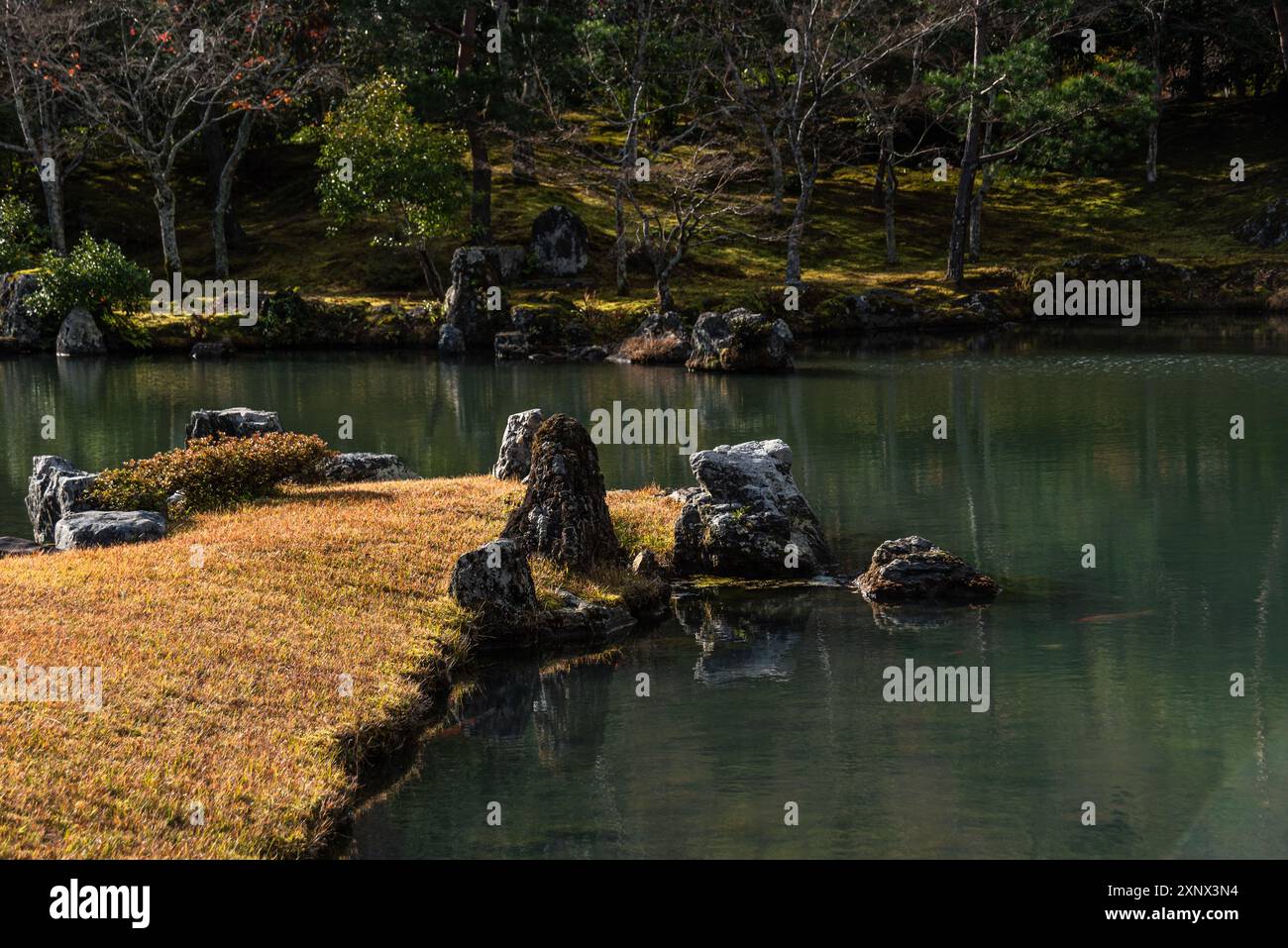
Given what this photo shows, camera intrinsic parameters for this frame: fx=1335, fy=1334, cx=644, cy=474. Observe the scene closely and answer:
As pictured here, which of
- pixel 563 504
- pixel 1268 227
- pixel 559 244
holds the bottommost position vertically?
pixel 563 504

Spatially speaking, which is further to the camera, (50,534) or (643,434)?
(643,434)

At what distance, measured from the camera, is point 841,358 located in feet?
178

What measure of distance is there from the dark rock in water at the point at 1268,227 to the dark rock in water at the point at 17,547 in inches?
2697

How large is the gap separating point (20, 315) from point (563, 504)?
47374 mm

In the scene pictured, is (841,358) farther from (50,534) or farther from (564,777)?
(564,777)

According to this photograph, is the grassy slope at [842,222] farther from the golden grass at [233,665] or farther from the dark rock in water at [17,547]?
the golden grass at [233,665]

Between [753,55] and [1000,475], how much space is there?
143ft

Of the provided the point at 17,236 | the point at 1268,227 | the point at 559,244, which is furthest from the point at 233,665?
the point at 1268,227

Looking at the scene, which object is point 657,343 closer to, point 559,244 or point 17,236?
point 559,244

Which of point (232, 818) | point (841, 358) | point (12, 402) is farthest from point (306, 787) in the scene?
point (841, 358)

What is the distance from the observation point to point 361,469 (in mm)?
26703

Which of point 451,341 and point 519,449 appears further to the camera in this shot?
point 451,341

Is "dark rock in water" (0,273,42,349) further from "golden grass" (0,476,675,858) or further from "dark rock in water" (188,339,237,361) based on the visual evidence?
"golden grass" (0,476,675,858)

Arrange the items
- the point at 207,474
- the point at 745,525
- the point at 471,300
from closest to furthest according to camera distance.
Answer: the point at 745,525, the point at 207,474, the point at 471,300
